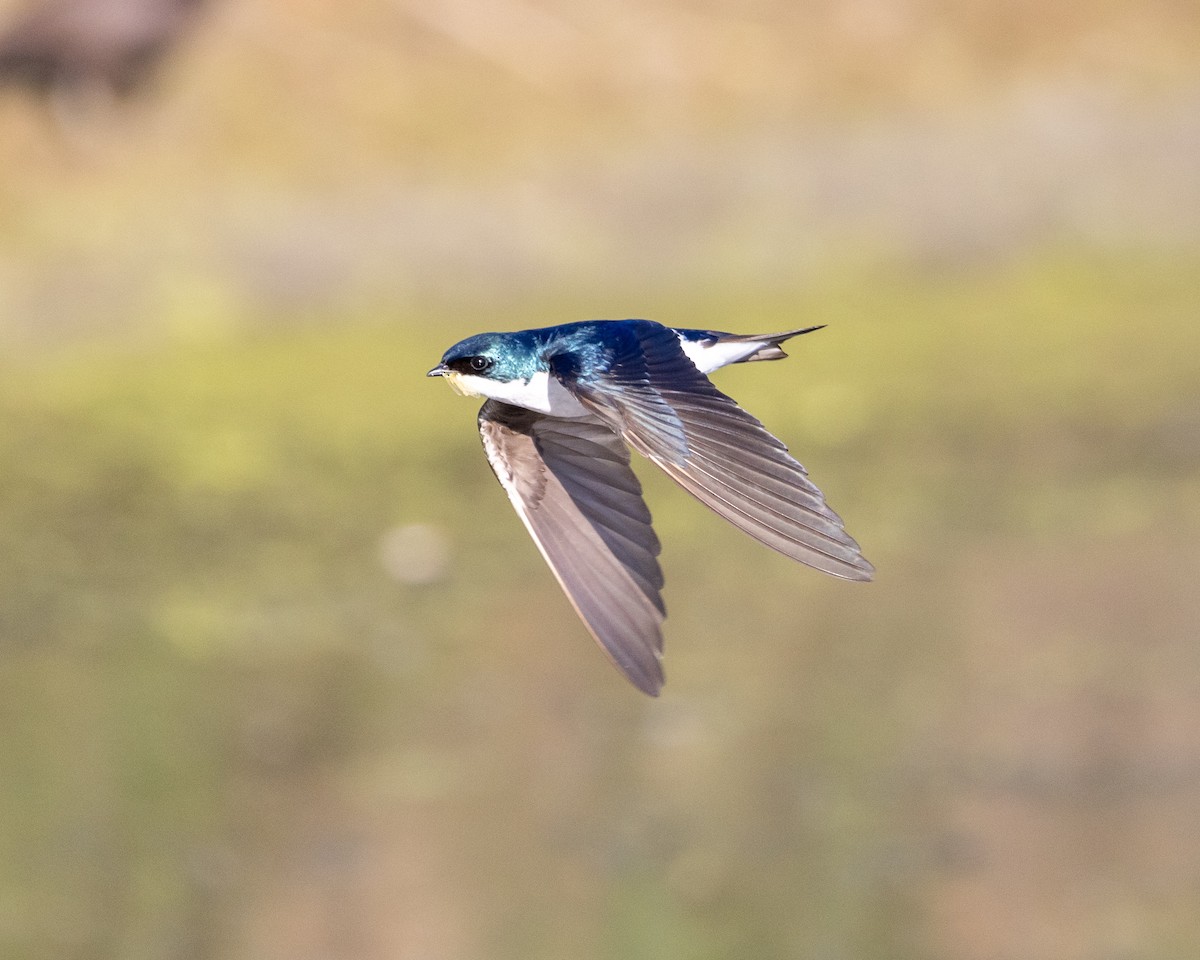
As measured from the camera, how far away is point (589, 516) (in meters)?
3.05

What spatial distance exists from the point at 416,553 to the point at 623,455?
2587 mm

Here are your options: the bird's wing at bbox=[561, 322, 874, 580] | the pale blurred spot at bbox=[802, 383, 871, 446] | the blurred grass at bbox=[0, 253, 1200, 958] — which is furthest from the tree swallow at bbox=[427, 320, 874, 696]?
the pale blurred spot at bbox=[802, 383, 871, 446]

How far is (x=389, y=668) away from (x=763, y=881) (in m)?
0.89

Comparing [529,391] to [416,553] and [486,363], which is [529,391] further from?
[416,553]

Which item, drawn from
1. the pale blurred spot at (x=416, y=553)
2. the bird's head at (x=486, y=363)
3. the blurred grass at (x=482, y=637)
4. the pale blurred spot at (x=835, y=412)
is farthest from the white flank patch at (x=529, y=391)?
the pale blurred spot at (x=835, y=412)

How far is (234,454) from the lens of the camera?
600 cm

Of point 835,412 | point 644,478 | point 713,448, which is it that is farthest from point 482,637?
point 713,448

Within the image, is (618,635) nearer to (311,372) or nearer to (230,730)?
(230,730)

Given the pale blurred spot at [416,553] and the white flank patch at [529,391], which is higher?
the white flank patch at [529,391]

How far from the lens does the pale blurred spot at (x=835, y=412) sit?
598cm

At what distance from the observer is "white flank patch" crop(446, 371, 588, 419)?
9.50ft

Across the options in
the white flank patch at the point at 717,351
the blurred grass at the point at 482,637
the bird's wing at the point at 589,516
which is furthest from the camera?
the blurred grass at the point at 482,637

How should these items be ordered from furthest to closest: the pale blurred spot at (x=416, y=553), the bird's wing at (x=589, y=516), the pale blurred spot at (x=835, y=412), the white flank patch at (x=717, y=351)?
the pale blurred spot at (x=835, y=412), the pale blurred spot at (x=416, y=553), the white flank patch at (x=717, y=351), the bird's wing at (x=589, y=516)

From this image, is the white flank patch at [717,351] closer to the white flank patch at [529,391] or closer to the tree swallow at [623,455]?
the tree swallow at [623,455]
